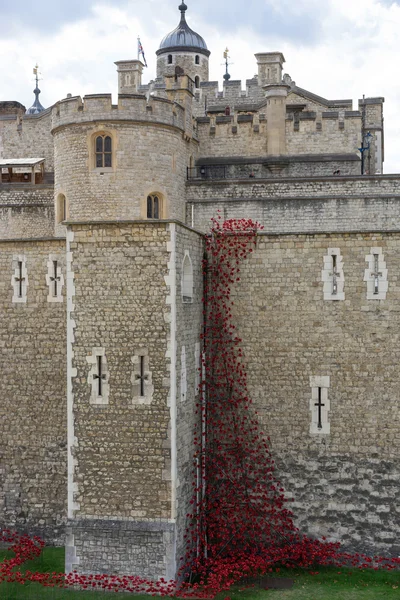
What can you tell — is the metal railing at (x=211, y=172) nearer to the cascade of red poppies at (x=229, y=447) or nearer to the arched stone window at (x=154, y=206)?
the arched stone window at (x=154, y=206)

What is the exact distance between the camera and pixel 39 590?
44.9ft

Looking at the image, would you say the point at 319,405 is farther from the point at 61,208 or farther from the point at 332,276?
the point at 61,208

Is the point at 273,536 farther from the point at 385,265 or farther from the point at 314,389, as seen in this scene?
the point at 385,265

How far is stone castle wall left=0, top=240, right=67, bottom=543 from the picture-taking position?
15.9 m

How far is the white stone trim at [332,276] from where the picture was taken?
1498 cm

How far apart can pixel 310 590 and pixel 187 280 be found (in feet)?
18.1

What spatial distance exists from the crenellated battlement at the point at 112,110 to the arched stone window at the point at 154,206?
2.00m

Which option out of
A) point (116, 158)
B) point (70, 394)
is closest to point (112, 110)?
point (116, 158)

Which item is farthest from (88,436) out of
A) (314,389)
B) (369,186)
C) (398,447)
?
(369,186)

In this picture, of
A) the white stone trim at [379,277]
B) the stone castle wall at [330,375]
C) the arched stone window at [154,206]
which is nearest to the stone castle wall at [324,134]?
the arched stone window at [154,206]

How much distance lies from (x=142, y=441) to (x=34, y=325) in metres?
3.76

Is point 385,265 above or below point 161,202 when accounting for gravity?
below

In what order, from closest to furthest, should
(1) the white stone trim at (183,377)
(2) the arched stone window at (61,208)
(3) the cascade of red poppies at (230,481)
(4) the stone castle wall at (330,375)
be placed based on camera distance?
(1) the white stone trim at (183,377) → (3) the cascade of red poppies at (230,481) → (4) the stone castle wall at (330,375) → (2) the arched stone window at (61,208)

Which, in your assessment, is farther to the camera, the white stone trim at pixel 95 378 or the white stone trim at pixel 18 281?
the white stone trim at pixel 18 281
